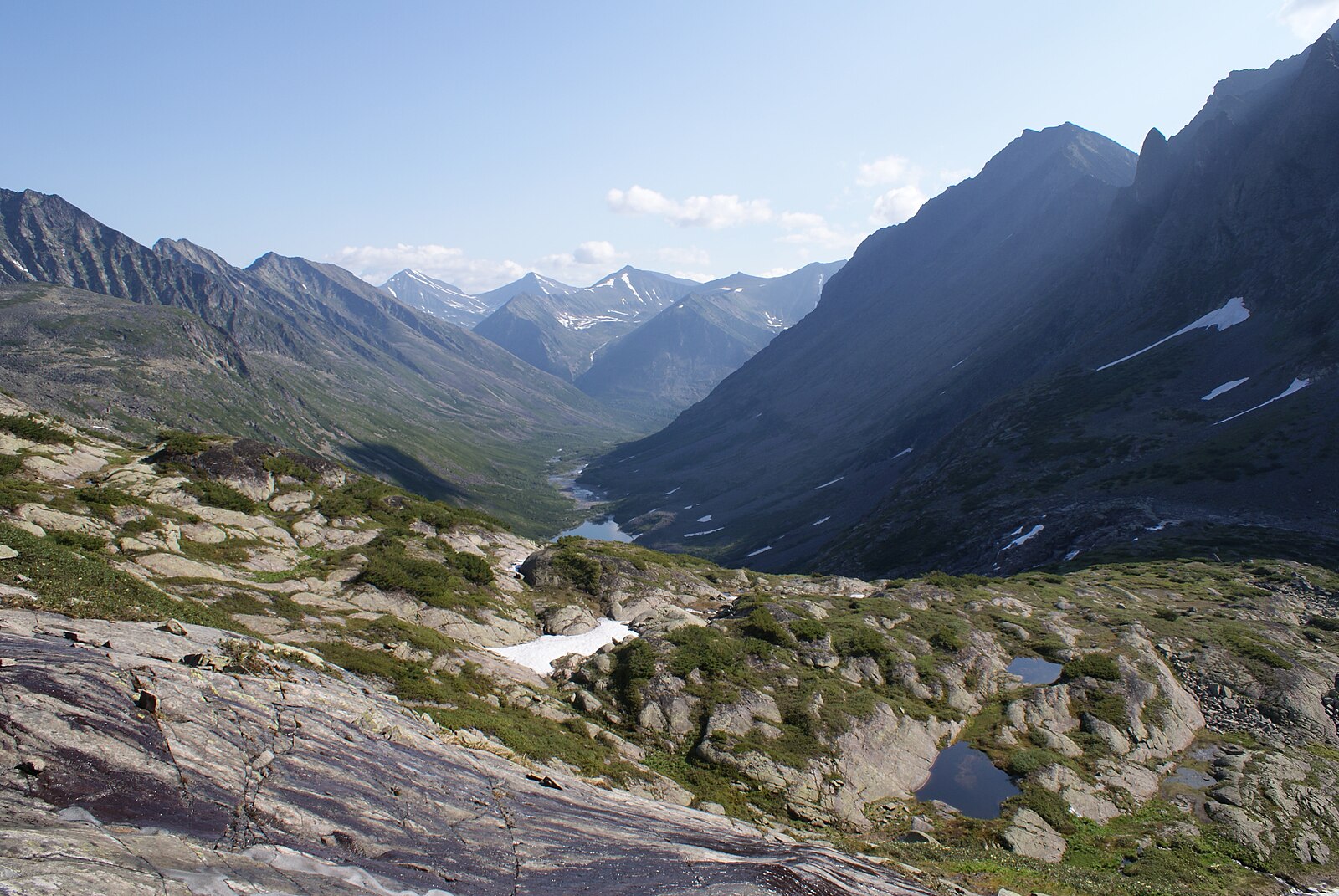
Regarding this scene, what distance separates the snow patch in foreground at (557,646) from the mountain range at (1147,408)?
58.6 meters

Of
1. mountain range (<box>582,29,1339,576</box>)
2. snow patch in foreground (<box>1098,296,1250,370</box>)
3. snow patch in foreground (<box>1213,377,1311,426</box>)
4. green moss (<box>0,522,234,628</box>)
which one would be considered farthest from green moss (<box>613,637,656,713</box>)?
snow patch in foreground (<box>1098,296,1250,370</box>)

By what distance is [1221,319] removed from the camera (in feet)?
390

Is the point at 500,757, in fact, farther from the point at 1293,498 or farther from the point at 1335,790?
the point at 1293,498

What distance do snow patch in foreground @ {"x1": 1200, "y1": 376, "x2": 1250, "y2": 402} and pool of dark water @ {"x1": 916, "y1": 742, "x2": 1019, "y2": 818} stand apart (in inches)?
4043

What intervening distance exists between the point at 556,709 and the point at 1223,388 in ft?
398

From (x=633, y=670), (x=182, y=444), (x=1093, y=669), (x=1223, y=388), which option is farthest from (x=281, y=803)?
(x=1223, y=388)

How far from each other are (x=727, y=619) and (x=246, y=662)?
80.9 ft

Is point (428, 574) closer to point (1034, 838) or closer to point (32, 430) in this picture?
point (32, 430)

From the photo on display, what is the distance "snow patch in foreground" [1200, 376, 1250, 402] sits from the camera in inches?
3971

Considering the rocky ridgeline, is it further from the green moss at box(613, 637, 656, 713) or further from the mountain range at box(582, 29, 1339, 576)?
the mountain range at box(582, 29, 1339, 576)

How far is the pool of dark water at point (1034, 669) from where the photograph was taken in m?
35.9

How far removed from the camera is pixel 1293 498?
70875 millimetres

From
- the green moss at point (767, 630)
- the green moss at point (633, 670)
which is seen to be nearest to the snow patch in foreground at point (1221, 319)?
the green moss at point (767, 630)

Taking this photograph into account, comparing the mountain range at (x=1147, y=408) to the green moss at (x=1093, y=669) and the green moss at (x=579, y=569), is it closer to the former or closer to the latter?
the green moss at (x=1093, y=669)
